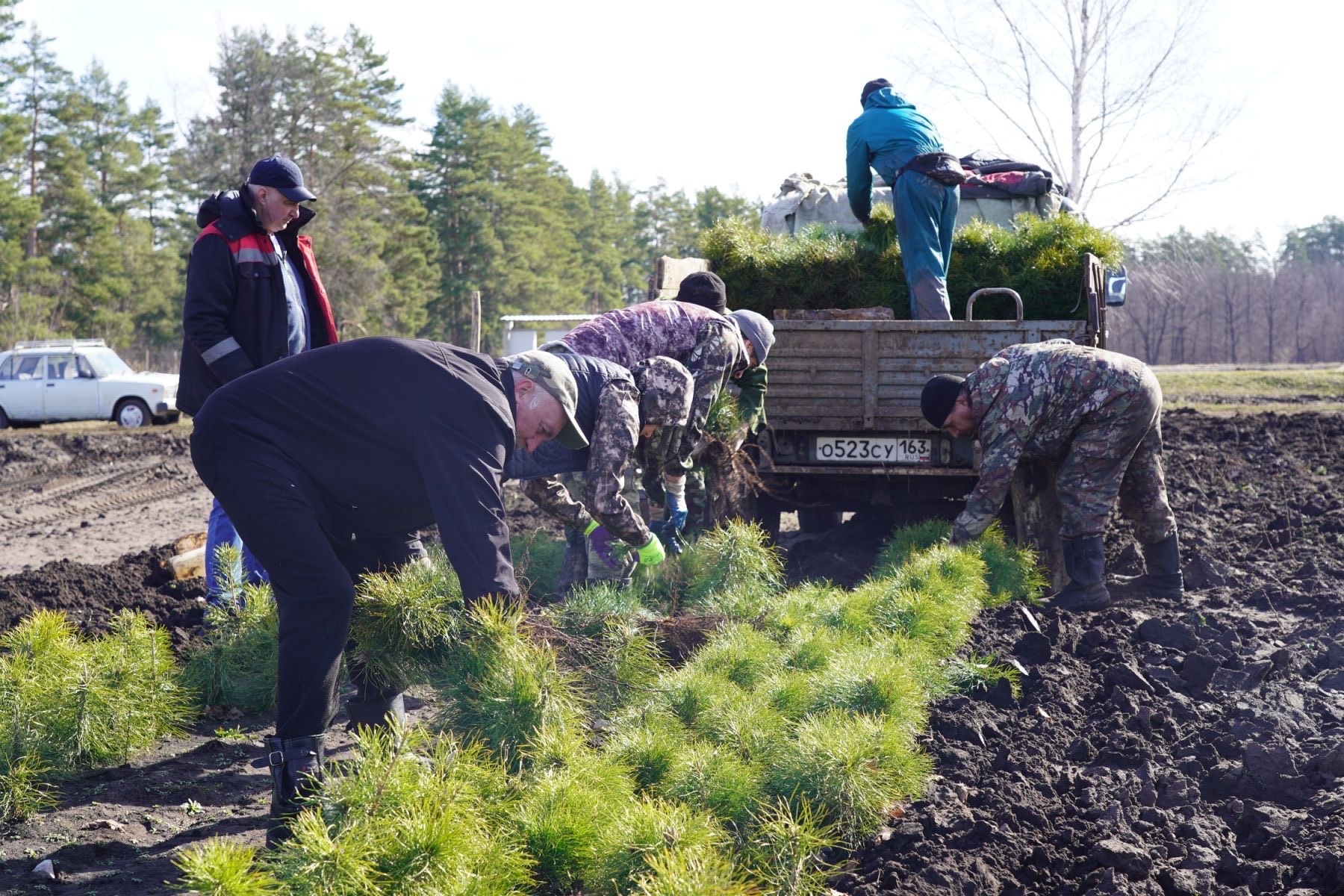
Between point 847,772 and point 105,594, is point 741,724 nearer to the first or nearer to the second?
point 847,772

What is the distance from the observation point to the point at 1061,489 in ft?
20.8

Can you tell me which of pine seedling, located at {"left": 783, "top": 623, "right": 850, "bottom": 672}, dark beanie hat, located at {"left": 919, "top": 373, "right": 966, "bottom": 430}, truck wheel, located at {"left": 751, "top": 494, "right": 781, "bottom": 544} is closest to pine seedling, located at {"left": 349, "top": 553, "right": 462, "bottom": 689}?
pine seedling, located at {"left": 783, "top": 623, "right": 850, "bottom": 672}

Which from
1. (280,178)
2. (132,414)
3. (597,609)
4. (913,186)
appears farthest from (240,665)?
(132,414)

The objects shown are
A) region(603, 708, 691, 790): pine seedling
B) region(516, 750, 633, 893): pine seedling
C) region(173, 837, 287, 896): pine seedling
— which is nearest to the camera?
region(173, 837, 287, 896): pine seedling

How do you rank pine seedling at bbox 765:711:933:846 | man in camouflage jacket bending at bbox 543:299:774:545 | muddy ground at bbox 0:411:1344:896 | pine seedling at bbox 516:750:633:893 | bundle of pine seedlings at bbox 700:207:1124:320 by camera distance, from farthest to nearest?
bundle of pine seedlings at bbox 700:207:1124:320, man in camouflage jacket bending at bbox 543:299:774:545, pine seedling at bbox 765:711:933:846, muddy ground at bbox 0:411:1344:896, pine seedling at bbox 516:750:633:893

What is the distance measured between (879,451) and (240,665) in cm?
389

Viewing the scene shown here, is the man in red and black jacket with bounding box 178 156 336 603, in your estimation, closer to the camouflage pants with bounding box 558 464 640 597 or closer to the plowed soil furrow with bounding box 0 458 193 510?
the camouflage pants with bounding box 558 464 640 597

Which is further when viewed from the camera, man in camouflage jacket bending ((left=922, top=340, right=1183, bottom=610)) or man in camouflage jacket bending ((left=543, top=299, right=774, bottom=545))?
man in camouflage jacket bending ((left=922, top=340, right=1183, bottom=610))

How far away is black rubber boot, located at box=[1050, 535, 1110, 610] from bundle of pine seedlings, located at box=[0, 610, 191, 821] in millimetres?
4405

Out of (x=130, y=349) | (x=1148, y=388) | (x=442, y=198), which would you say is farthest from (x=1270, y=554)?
(x=130, y=349)

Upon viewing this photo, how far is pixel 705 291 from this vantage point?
6.58 meters

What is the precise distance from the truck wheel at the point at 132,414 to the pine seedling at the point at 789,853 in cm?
1971

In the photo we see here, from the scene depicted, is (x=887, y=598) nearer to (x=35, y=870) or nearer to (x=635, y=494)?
(x=635, y=494)

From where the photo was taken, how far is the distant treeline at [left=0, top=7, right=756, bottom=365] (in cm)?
3766
